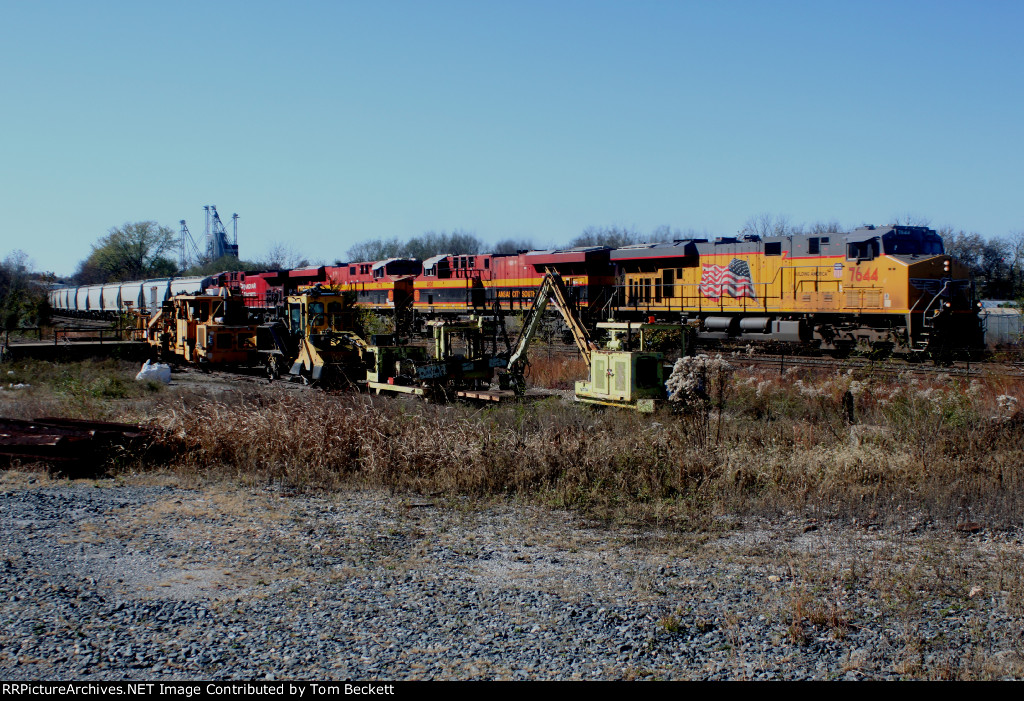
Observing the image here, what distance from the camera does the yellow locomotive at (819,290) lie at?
21.3 meters

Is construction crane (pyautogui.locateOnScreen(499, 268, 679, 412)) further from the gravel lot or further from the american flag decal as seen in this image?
the american flag decal

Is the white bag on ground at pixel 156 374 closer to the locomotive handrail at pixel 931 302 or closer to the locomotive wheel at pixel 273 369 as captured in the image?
the locomotive wheel at pixel 273 369

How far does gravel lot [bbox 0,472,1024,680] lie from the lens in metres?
4.58

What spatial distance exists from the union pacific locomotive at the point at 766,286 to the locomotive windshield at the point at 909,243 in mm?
27

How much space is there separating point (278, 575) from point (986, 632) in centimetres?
477

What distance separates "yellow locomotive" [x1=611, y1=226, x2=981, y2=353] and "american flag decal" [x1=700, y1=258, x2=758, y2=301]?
0.11ft

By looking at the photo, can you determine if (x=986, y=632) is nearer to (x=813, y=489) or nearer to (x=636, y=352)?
(x=813, y=489)

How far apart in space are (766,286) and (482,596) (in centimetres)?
2114

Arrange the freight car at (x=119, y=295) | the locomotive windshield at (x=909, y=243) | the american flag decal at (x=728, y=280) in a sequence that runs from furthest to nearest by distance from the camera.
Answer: the freight car at (x=119, y=295) → the american flag decal at (x=728, y=280) → the locomotive windshield at (x=909, y=243)

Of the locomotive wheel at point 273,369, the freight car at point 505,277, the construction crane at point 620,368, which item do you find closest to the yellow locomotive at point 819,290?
the freight car at point 505,277

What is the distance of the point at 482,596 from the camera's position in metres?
5.66

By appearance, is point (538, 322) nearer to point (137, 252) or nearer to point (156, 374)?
point (156, 374)

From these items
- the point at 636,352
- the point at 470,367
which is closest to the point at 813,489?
the point at 636,352
